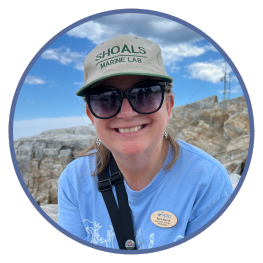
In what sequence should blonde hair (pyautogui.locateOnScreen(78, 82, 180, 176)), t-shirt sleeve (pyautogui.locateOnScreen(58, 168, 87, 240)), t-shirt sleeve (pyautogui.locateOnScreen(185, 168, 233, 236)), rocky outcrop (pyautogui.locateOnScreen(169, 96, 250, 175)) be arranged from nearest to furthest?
t-shirt sleeve (pyautogui.locateOnScreen(185, 168, 233, 236)) → blonde hair (pyautogui.locateOnScreen(78, 82, 180, 176)) → t-shirt sleeve (pyautogui.locateOnScreen(58, 168, 87, 240)) → rocky outcrop (pyautogui.locateOnScreen(169, 96, 250, 175))

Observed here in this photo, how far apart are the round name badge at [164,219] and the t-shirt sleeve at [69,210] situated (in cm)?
54

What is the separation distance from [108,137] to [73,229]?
0.78 meters

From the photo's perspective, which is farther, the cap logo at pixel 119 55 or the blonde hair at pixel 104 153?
the blonde hair at pixel 104 153

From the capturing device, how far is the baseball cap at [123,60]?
1.03m

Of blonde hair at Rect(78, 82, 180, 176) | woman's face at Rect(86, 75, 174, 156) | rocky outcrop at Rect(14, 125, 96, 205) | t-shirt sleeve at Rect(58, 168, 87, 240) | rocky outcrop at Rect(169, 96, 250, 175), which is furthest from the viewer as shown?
rocky outcrop at Rect(14, 125, 96, 205)

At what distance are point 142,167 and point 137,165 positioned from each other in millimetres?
45

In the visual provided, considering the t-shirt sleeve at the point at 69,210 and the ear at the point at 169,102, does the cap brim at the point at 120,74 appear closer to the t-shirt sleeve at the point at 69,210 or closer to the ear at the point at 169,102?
the ear at the point at 169,102

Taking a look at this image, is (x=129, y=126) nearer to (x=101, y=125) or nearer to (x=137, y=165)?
(x=101, y=125)

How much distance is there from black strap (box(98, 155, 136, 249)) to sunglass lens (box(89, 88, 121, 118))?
1.67 ft

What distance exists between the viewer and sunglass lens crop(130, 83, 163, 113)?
1.09 meters

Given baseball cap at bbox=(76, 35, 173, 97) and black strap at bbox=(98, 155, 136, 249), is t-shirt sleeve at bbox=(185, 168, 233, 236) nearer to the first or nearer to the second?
black strap at bbox=(98, 155, 136, 249)

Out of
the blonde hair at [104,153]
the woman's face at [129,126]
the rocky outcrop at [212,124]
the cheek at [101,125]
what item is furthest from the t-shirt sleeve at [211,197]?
the rocky outcrop at [212,124]

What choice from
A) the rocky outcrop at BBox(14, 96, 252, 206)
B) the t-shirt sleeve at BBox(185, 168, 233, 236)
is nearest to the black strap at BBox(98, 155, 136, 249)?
the t-shirt sleeve at BBox(185, 168, 233, 236)

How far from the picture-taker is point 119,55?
3.52 ft
